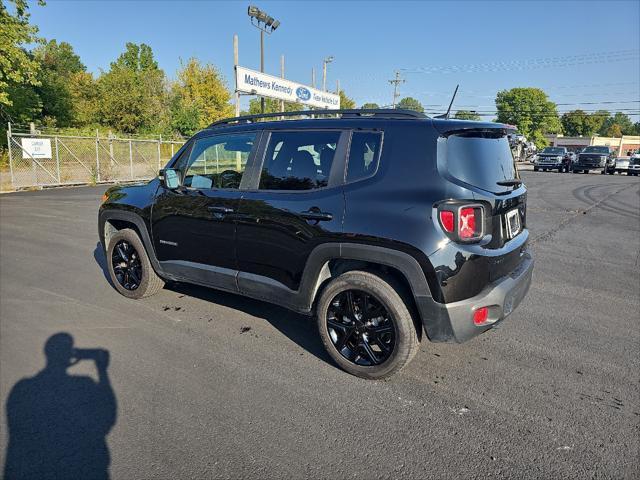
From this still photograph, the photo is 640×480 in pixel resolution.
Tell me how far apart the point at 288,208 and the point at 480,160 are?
1.52 meters

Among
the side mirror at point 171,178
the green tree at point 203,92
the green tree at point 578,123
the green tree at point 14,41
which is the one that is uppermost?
the green tree at point 578,123

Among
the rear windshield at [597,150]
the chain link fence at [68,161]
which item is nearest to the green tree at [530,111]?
the rear windshield at [597,150]

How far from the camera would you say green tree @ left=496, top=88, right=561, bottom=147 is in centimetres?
9150

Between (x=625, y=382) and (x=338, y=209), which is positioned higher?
(x=338, y=209)

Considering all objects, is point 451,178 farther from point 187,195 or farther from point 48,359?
point 48,359

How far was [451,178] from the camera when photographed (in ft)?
9.46

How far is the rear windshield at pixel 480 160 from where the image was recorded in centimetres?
298

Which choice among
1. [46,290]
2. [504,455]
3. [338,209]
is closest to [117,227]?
→ [46,290]

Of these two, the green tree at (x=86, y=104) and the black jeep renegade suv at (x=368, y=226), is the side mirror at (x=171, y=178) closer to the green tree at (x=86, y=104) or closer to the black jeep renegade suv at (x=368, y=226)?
the black jeep renegade suv at (x=368, y=226)

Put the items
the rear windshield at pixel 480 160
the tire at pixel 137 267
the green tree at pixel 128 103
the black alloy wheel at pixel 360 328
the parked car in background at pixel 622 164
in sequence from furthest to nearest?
the green tree at pixel 128 103 < the parked car in background at pixel 622 164 < the tire at pixel 137 267 < the black alloy wheel at pixel 360 328 < the rear windshield at pixel 480 160

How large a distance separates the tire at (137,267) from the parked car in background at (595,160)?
36.7 metres

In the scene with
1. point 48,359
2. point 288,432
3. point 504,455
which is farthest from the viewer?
point 48,359

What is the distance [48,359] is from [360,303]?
2.63 m

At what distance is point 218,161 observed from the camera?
408 cm
